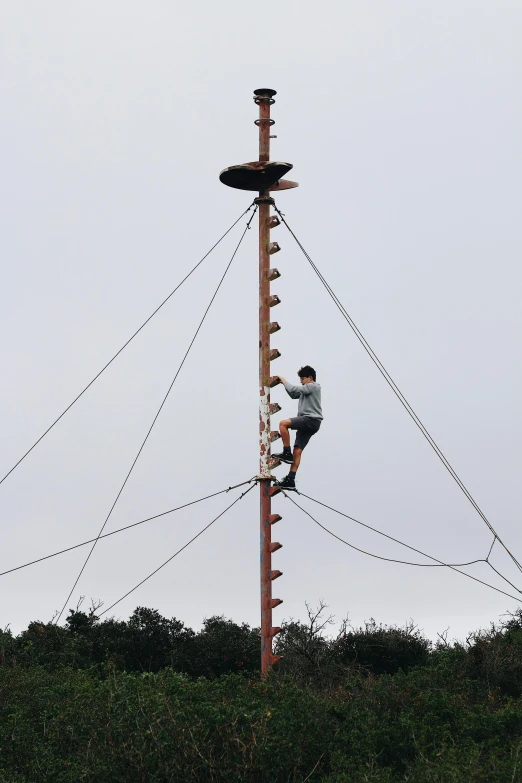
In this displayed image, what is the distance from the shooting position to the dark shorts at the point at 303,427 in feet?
71.7

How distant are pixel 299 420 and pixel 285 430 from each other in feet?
0.94

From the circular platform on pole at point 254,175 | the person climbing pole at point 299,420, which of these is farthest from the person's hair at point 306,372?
the circular platform on pole at point 254,175

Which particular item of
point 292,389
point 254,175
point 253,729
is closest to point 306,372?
point 292,389

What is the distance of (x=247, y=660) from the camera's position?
27.9m

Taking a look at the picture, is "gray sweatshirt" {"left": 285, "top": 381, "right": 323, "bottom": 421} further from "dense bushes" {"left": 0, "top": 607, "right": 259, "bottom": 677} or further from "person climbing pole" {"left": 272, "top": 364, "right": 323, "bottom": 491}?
"dense bushes" {"left": 0, "top": 607, "right": 259, "bottom": 677}

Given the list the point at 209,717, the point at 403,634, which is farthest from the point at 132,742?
the point at 403,634

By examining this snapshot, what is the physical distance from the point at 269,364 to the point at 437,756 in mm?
7302

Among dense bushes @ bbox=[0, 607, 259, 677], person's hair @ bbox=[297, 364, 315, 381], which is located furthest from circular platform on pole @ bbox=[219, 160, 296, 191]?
dense bushes @ bbox=[0, 607, 259, 677]

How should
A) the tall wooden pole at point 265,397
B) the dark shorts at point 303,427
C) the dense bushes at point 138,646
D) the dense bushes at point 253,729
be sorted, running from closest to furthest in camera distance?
the dense bushes at point 253,729
the tall wooden pole at point 265,397
the dark shorts at point 303,427
the dense bushes at point 138,646

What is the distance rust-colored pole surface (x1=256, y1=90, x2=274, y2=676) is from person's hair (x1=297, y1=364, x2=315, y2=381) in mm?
560

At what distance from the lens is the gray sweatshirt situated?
71.6ft

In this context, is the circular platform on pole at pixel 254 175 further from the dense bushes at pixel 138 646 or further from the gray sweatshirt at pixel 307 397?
the dense bushes at pixel 138 646

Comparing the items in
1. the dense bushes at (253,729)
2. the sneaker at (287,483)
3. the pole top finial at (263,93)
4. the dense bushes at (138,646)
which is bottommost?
the dense bushes at (253,729)

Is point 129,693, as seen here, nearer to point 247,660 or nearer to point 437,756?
point 437,756
